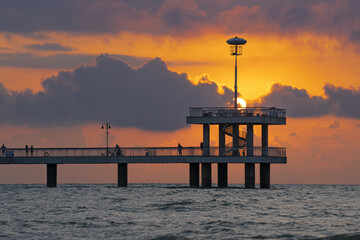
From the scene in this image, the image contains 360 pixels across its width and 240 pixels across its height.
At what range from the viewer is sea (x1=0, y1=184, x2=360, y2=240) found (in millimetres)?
48312

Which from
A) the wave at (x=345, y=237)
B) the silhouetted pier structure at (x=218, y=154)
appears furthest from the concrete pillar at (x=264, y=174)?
the wave at (x=345, y=237)

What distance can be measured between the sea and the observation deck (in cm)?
2138

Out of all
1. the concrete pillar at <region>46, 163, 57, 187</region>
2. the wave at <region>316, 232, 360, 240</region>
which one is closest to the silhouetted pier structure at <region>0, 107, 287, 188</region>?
the concrete pillar at <region>46, 163, 57, 187</region>

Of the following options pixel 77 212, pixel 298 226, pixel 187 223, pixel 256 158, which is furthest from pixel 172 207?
pixel 256 158

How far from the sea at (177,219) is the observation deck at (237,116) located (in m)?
21.4

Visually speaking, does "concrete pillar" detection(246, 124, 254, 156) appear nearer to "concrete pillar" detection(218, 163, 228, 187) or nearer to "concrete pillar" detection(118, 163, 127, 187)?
"concrete pillar" detection(218, 163, 228, 187)

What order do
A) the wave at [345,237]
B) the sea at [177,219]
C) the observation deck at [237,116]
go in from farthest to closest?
1. the observation deck at [237,116]
2. the sea at [177,219]
3. the wave at [345,237]

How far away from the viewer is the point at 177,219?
57031 millimetres

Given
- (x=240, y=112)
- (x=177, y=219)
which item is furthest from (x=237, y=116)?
(x=177, y=219)

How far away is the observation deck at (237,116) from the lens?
99.5 metres

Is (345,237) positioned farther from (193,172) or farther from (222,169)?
(222,169)

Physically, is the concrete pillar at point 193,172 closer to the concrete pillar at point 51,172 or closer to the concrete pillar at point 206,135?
the concrete pillar at point 206,135

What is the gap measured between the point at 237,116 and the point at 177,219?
44.0 meters

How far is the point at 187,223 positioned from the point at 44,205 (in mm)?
20551
